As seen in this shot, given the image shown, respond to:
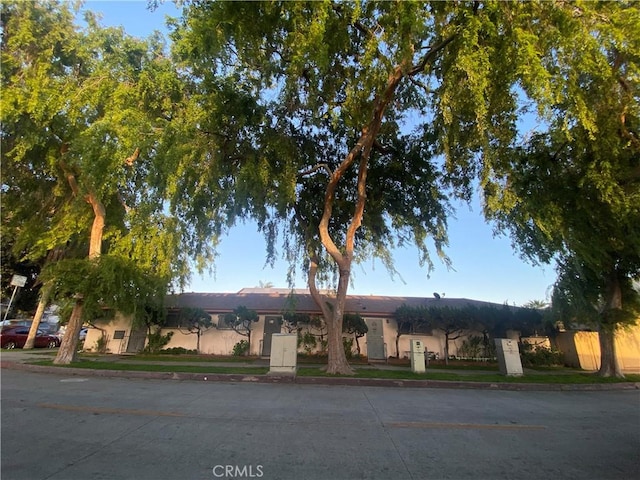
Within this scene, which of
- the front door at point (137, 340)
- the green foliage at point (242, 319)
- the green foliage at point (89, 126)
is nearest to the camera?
the green foliage at point (89, 126)

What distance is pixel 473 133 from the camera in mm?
11281

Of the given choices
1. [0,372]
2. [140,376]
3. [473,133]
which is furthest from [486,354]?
[0,372]

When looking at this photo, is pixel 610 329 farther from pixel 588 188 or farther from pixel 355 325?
pixel 355 325

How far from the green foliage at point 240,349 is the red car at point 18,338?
1407 cm

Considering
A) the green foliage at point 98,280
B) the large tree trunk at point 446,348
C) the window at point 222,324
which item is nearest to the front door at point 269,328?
the window at point 222,324

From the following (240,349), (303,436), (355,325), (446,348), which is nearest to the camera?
(303,436)

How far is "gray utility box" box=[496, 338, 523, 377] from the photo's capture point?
14541mm

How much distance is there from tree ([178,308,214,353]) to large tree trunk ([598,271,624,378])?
1883cm

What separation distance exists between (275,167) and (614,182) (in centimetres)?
1092

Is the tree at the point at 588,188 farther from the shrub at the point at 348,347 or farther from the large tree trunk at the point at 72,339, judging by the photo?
the large tree trunk at the point at 72,339

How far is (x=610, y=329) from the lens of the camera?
14820mm

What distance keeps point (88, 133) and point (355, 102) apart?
8578mm

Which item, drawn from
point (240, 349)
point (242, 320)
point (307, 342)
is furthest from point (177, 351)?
point (307, 342)

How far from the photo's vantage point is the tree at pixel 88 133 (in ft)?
41.4
